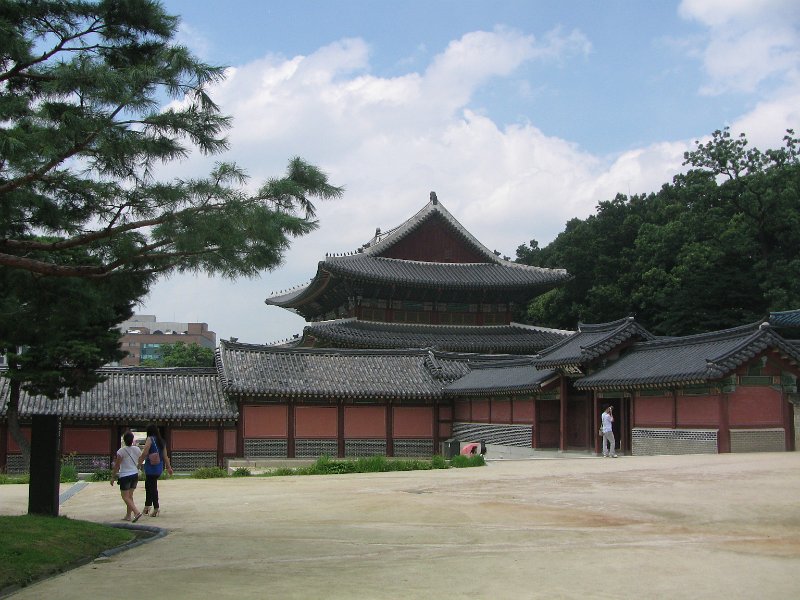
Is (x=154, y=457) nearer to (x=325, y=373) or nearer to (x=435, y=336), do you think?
(x=325, y=373)

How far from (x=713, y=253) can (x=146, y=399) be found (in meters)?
34.9

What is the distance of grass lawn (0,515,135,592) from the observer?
952 cm

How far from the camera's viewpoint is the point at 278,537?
12.1m

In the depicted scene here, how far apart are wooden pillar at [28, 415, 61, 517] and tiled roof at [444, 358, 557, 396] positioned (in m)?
19.9

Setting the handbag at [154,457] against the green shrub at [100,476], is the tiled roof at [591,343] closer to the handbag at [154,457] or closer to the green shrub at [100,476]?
the green shrub at [100,476]

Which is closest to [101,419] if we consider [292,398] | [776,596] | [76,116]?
[292,398]

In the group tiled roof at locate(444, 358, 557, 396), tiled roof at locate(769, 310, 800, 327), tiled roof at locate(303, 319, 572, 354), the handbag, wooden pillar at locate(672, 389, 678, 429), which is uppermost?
tiled roof at locate(769, 310, 800, 327)

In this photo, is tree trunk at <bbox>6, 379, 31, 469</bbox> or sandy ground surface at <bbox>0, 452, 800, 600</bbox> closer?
sandy ground surface at <bbox>0, 452, 800, 600</bbox>

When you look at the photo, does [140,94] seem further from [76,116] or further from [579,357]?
[579,357]

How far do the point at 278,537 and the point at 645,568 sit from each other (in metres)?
5.26

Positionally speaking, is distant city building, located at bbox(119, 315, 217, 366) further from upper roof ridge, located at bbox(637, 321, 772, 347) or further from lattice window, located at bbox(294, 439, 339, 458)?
upper roof ridge, located at bbox(637, 321, 772, 347)

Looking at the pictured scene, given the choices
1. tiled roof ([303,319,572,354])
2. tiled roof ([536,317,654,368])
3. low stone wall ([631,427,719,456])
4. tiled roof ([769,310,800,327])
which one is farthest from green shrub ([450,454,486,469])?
tiled roof ([769,310,800,327])

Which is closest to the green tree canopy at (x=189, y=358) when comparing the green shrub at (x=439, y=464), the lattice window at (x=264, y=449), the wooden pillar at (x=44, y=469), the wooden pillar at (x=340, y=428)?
the wooden pillar at (x=340, y=428)

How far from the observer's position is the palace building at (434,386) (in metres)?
24.0
